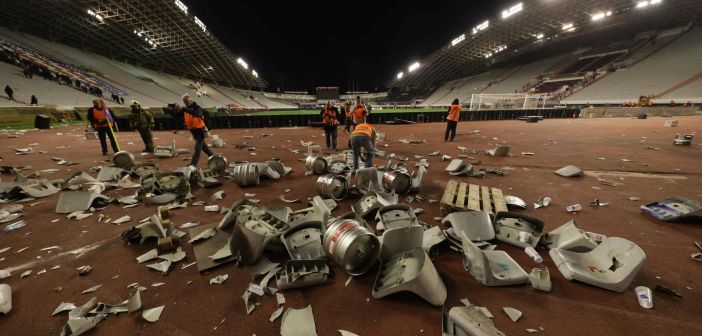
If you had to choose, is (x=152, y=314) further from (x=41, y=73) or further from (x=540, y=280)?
(x=41, y=73)

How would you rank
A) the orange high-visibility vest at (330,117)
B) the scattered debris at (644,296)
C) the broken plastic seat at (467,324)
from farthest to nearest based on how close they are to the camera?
1. the orange high-visibility vest at (330,117)
2. the scattered debris at (644,296)
3. the broken plastic seat at (467,324)

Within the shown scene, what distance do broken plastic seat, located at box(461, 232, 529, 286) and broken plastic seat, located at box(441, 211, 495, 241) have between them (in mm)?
481

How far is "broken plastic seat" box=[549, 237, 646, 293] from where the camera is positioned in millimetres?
2400

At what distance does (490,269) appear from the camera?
2502 millimetres

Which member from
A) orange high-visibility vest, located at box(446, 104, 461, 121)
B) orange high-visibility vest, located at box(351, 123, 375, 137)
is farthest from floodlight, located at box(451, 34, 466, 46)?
orange high-visibility vest, located at box(351, 123, 375, 137)

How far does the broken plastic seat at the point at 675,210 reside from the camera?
3.57m

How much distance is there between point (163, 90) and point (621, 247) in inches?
1998

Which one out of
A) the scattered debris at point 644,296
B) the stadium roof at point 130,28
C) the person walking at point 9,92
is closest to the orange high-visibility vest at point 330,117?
the scattered debris at point 644,296

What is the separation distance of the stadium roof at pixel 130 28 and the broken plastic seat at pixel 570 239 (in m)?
41.6

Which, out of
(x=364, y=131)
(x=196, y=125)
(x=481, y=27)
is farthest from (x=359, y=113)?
(x=481, y=27)

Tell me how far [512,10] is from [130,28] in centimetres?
5288

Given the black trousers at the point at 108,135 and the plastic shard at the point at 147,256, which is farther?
the black trousers at the point at 108,135

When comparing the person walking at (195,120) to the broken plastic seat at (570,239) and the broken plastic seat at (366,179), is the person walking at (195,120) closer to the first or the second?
the broken plastic seat at (366,179)

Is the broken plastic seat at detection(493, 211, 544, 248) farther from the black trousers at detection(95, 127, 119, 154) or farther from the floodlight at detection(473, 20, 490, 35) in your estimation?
the floodlight at detection(473, 20, 490, 35)
